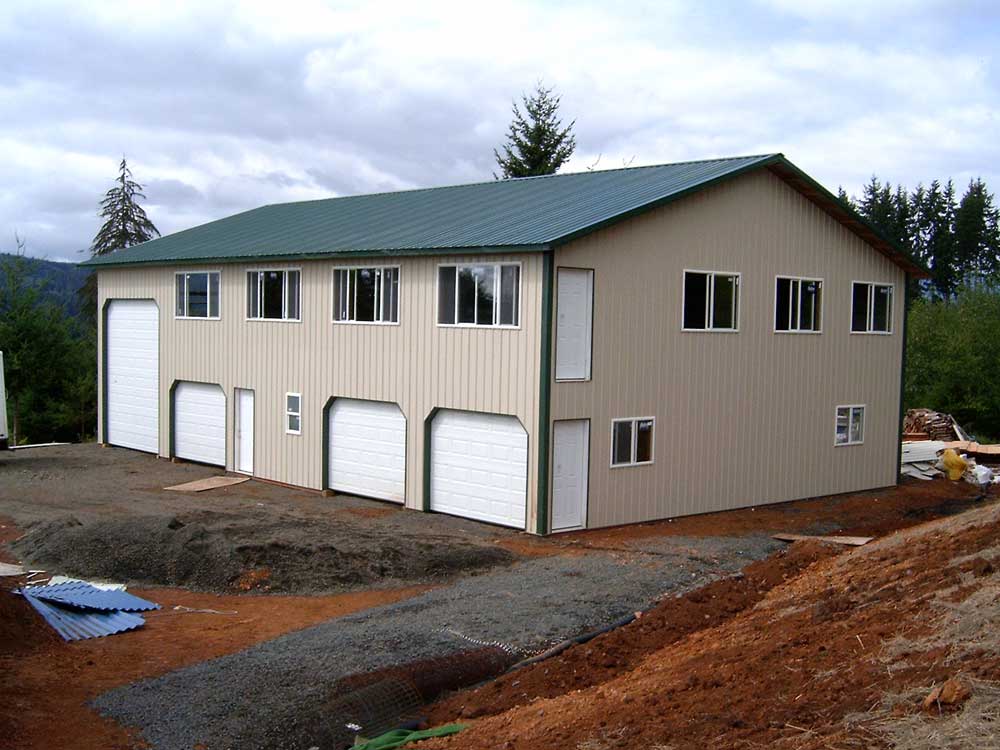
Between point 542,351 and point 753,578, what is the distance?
5.45 meters

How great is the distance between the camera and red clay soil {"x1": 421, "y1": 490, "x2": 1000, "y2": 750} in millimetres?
6422

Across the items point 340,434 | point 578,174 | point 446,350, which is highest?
point 578,174

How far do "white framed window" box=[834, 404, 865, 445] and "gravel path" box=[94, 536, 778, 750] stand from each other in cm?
845

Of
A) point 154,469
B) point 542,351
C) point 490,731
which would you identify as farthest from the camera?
point 154,469

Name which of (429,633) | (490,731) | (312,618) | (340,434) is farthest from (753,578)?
(340,434)

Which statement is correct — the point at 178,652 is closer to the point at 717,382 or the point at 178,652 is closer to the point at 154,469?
the point at 717,382

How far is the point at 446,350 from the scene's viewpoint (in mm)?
19062

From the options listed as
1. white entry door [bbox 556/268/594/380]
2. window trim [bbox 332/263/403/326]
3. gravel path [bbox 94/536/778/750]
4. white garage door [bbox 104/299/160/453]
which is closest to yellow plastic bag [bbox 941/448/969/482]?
gravel path [bbox 94/536/778/750]

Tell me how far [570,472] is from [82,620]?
871 cm

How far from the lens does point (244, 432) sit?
24.4m

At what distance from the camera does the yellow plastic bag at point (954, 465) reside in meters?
26.3

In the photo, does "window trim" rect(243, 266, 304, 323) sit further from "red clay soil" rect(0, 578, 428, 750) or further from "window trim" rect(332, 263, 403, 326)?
"red clay soil" rect(0, 578, 428, 750)

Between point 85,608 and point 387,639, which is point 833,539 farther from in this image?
point 85,608

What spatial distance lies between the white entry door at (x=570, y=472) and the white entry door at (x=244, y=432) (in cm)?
939
